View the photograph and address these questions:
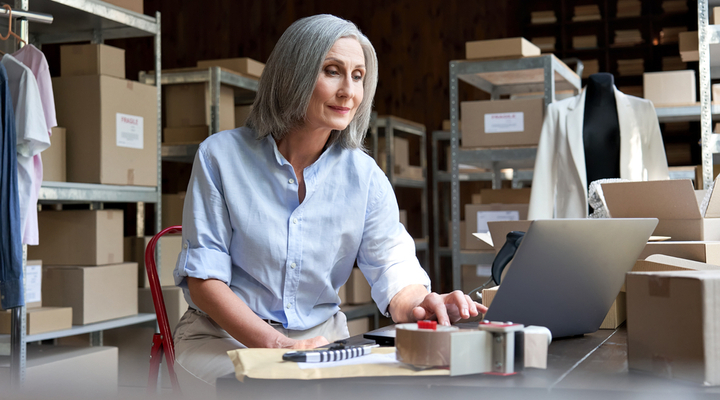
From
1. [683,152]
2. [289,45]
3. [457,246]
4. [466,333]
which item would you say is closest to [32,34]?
[457,246]

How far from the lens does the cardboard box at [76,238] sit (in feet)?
9.72

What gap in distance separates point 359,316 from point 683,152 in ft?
10.0

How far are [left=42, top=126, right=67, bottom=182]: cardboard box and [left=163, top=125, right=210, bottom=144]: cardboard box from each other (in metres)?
0.79

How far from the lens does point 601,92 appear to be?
2.92m

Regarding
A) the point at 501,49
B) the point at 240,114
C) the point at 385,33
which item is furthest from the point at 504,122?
the point at 385,33

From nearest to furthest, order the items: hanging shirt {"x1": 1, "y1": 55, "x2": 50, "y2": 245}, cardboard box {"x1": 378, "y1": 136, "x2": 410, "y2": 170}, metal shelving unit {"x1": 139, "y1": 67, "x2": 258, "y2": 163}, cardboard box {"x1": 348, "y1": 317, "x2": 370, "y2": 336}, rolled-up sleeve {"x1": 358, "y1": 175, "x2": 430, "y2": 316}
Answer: rolled-up sleeve {"x1": 358, "y1": 175, "x2": 430, "y2": 316} → hanging shirt {"x1": 1, "y1": 55, "x2": 50, "y2": 245} → metal shelving unit {"x1": 139, "y1": 67, "x2": 258, "y2": 163} → cardboard box {"x1": 348, "y1": 317, "x2": 370, "y2": 336} → cardboard box {"x1": 378, "y1": 136, "x2": 410, "y2": 170}

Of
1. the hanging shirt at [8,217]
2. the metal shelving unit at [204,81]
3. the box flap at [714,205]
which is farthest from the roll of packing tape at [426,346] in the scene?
the metal shelving unit at [204,81]

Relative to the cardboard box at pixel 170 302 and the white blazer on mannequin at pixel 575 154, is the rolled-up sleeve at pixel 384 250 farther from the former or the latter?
the cardboard box at pixel 170 302

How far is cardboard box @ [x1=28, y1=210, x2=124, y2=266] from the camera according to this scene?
2963 millimetres

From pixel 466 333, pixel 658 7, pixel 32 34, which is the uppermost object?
pixel 658 7

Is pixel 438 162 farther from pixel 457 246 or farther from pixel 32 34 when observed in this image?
pixel 32 34

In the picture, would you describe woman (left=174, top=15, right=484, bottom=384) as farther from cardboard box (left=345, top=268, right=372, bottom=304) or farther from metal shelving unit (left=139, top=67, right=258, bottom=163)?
cardboard box (left=345, top=268, right=372, bottom=304)

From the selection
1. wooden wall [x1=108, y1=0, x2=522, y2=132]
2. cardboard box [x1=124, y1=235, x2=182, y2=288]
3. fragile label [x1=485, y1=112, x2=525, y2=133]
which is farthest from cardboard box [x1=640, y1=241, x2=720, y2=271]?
wooden wall [x1=108, y1=0, x2=522, y2=132]

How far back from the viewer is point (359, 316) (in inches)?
167
